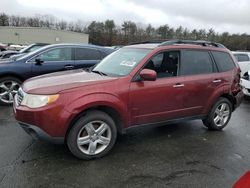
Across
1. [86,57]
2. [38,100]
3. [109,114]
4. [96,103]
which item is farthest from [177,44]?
[86,57]

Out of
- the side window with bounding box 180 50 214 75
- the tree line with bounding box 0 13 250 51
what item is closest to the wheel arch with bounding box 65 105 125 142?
the side window with bounding box 180 50 214 75

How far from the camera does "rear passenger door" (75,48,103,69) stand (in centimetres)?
767

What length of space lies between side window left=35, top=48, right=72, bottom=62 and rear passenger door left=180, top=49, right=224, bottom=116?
394cm

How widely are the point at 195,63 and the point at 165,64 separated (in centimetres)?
71

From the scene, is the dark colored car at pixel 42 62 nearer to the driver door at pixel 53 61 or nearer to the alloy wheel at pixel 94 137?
the driver door at pixel 53 61

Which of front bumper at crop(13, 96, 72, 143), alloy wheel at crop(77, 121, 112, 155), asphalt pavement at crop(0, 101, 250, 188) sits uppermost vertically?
front bumper at crop(13, 96, 72, 143)

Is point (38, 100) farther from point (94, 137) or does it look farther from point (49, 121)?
point (94, 137)

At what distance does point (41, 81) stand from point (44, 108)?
2.58 ft

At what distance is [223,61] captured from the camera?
5.37m

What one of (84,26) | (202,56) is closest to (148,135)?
(202,56)

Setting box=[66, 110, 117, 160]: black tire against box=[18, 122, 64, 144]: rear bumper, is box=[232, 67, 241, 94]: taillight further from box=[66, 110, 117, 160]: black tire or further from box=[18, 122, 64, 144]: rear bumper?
box=[18, 122, 64, 144]: rear bumper

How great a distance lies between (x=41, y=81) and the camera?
4.09 meters

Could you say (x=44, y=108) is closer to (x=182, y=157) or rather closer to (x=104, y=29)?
(x=182, y=157)

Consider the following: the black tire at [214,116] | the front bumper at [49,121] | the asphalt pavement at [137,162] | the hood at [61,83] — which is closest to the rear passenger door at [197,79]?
the black tire at [214,116]
